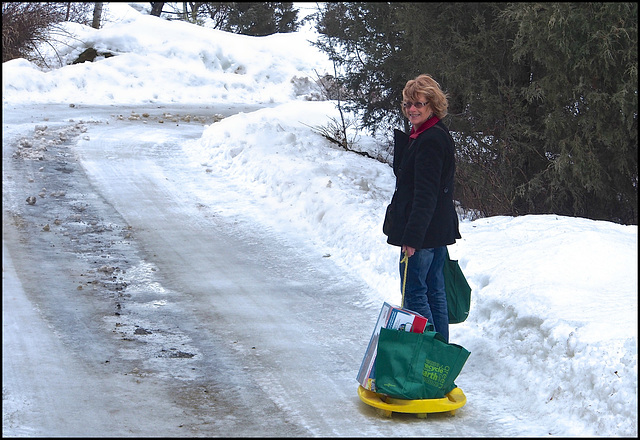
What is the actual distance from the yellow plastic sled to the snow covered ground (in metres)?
→ 0.11

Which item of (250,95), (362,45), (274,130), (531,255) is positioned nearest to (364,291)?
(531,255)

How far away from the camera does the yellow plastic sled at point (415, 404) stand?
4.25m

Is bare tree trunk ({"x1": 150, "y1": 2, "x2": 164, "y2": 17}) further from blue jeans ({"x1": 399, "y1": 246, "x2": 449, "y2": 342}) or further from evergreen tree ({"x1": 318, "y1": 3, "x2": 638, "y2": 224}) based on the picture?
blue jeans ({"x1": 399, "y1": 246, "x2": 449, "y2": 342})

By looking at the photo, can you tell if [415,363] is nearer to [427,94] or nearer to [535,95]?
[427,94]

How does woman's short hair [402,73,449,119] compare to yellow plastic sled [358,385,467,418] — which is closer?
yellow plastic sled [358,385,467,418]

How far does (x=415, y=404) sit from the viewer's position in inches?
168

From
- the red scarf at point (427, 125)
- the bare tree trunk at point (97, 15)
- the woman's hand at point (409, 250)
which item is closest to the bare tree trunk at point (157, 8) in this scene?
the bare tree trunk at point (97, 15)

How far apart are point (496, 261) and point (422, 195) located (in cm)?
217

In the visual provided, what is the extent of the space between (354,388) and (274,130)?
7846mm

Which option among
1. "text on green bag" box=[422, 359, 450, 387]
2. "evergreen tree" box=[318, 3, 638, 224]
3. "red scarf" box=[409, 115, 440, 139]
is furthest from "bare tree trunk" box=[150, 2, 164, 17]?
"text on green bag" box=[422, 359, 450, 387]

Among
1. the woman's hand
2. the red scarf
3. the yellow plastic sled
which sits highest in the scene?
the red scarf

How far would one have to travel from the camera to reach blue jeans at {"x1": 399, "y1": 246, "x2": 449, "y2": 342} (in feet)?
15.1

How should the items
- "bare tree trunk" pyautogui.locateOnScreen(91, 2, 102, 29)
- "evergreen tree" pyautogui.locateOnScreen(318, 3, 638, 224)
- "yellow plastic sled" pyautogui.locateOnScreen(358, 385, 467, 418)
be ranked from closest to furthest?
1. "yellow plastic sled" pyautogui.locateOnScreen(358, 385, 467, 418)
2. "evergreen tree" pyautogui.locateOnScreen(318, 3, 638, 224)
3. "bare tree trunk" pyautogui.locateOnScreen(91, 2, 102, 29)

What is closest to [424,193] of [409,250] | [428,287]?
[409,250]
